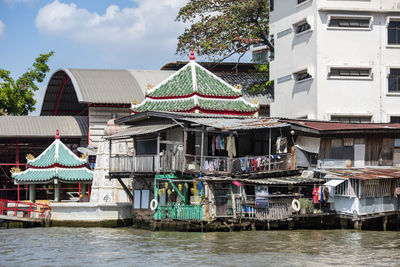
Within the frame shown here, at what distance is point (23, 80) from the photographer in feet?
201

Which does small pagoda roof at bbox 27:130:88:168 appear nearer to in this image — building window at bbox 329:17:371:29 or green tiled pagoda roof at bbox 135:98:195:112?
green tiled pagoda roof at bbox 135:98:195:112


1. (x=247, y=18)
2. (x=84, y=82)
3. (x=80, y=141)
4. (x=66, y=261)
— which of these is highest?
(x=247, y=18)

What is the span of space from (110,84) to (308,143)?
22.3 meters

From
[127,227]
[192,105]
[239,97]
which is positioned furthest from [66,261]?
[239,97]

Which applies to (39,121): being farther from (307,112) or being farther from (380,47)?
(380,47)

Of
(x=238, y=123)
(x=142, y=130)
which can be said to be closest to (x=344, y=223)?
(x=238, y=123)

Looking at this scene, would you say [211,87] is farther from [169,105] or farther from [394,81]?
[394,81]

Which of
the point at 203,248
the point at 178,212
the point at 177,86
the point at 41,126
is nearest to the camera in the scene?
the point at 203,248

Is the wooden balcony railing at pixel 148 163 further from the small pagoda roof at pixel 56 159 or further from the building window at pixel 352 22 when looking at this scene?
the building window at pixel 352 22

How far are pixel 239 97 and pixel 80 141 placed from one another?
16.1 metres

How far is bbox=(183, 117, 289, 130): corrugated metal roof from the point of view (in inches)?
1481

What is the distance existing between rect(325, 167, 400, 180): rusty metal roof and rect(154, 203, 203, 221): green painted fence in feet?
21.5

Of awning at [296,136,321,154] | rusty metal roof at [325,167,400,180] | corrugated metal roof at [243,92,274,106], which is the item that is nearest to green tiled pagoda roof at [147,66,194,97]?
awning at [296,136,321,154]

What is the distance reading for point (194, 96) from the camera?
44.5 meters
